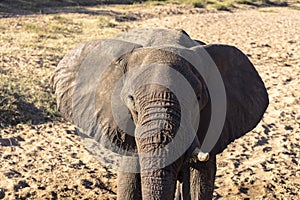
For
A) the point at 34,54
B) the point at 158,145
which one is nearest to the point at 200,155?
the point at 158,145

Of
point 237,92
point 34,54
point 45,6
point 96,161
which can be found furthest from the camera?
→ point 45,6

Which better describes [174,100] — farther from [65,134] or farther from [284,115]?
[284,115]

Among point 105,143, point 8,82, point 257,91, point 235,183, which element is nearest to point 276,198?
point 235,183

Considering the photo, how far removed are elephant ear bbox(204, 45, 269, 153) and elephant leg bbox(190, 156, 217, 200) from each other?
0.35ft

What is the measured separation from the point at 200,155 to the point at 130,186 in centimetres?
98

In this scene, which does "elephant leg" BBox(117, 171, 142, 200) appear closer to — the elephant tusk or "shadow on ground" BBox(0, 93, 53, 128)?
the elephant tusk

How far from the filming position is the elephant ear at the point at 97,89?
111 inches

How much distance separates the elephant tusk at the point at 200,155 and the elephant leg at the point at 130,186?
0.87m

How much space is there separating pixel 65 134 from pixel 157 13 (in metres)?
9.04

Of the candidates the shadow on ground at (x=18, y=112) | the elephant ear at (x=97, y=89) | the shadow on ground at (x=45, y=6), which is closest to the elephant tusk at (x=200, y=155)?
the elephant ear at (x=97, y=89)

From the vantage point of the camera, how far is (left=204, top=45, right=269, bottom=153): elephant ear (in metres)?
3.02

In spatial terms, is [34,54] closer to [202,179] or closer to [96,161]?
[96,161]

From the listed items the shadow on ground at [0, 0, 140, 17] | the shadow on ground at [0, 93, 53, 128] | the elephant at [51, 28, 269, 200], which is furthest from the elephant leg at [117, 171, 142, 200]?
the shadow on ground at [0, 0, 140, 17]

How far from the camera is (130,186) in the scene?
318 centimetres
